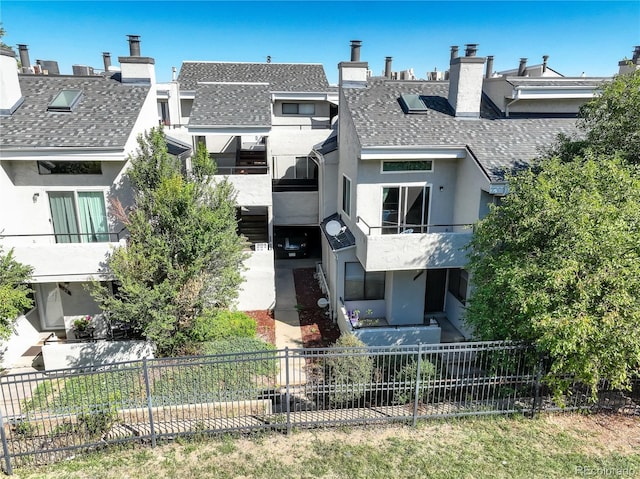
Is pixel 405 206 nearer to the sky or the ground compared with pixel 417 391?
nearer to the sky

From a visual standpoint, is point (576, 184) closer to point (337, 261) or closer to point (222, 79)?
point (337, 261)

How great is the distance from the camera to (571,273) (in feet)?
28.4

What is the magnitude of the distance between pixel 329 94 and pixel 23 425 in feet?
71.5

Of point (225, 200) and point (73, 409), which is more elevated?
point (225, 200)

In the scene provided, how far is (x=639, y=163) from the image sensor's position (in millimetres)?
11766

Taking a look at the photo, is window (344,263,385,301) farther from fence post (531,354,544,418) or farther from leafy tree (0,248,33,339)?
leafy tree (0,248,33,339)

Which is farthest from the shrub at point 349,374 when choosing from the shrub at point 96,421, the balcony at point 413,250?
the shrub at point 96,421

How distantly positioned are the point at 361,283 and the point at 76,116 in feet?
40.2

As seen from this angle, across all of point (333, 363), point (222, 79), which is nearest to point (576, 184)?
point (333, 363)

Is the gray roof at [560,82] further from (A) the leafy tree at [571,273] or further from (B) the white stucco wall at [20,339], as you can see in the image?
(B) the white stucco wall at [20,339]

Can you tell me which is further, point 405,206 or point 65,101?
point 405,206

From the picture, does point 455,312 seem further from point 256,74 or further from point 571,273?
point 256,74

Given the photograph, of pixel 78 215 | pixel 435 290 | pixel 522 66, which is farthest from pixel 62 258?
pixel 522 66

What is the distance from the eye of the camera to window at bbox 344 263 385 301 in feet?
54.1
